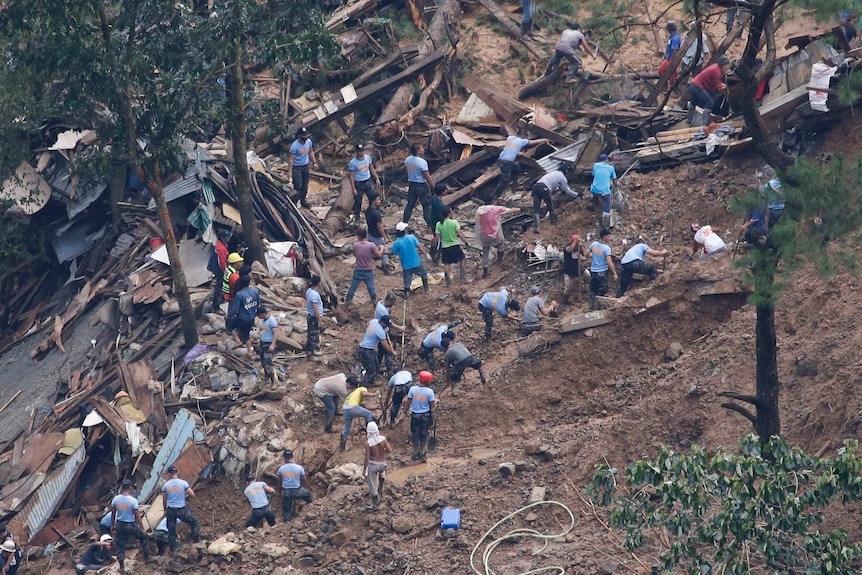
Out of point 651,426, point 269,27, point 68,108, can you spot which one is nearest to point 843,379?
point 651,426

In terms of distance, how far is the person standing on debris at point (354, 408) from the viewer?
54.1 ft

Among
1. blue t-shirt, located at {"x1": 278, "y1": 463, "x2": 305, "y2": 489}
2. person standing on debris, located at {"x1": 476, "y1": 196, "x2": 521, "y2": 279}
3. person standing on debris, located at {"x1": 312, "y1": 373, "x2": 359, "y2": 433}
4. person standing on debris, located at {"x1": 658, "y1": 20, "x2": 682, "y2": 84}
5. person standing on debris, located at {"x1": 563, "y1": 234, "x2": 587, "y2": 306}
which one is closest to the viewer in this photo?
blue t-shirt, located at {"x1": 278, "y1": 463, "x2": 305, "y2": 489}

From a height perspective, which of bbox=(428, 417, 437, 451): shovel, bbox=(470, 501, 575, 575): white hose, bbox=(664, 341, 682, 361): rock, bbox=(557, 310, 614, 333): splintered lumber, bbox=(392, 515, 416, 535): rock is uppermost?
bbox=(557, 310, 614, 333): splintered lumber

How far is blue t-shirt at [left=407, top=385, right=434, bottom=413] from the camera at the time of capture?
1602 centimetres

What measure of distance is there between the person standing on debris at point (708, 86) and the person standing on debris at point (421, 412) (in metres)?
7.43

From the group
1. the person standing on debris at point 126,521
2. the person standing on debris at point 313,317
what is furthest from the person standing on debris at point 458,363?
the person standing on debris at point 126,521

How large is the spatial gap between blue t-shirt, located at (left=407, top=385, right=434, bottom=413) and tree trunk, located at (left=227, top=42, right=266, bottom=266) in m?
5.06

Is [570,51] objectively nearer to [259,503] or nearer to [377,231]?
[377,231]

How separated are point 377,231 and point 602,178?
3.81 m

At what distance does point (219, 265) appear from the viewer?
18.8 meters

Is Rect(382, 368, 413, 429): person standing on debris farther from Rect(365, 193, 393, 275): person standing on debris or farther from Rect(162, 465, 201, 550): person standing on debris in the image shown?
Rect(365, 193, 393, 275): person standing on debris

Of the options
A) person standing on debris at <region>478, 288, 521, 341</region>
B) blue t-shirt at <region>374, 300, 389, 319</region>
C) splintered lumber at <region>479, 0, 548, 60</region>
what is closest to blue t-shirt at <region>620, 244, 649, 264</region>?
person standing on debris at <region>478, 288, 521, 341</region>

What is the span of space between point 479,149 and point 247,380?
6.99m

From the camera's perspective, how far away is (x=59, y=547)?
17.8 m
